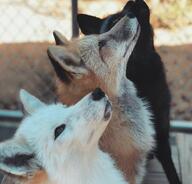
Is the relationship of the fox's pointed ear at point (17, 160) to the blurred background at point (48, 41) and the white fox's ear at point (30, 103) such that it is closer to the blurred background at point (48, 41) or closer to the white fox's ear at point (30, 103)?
the white fox's ear at point (30, 103)

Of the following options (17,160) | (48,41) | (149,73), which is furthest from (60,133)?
(48,41)

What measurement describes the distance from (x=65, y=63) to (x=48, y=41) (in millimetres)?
2676

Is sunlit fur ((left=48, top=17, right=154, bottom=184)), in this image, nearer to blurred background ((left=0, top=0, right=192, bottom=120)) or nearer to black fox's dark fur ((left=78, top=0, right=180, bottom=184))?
black fox's dark fur ((left=78, top=0, right=180, bottom=184))

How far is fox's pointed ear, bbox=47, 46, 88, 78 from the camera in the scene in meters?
3.05

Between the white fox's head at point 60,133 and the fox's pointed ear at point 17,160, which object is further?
the white fox's head at point 60,133

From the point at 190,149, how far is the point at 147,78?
0.92 metres

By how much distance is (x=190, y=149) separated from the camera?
435cm

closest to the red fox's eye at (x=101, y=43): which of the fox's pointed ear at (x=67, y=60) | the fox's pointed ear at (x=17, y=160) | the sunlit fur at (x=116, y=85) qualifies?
the sunlit fur at (x=116, y=85)

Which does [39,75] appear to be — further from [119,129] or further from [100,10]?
[119,129]

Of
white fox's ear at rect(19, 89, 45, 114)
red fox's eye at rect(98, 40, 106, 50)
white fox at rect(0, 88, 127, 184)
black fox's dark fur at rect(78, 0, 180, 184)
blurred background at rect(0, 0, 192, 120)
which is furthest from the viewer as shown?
blurred background at rect(0, 0, 192, 120)

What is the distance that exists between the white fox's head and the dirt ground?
7.08 feet

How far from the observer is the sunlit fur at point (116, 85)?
3.17 meters

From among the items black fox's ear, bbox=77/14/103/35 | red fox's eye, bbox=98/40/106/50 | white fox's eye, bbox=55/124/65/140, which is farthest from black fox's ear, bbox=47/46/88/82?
black fox's ear, bbox=77/14/103/35

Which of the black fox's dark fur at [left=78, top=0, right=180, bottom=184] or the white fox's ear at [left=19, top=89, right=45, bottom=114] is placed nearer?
the white fox's ear at [left=19, top=89, right=45, bottom=114]
